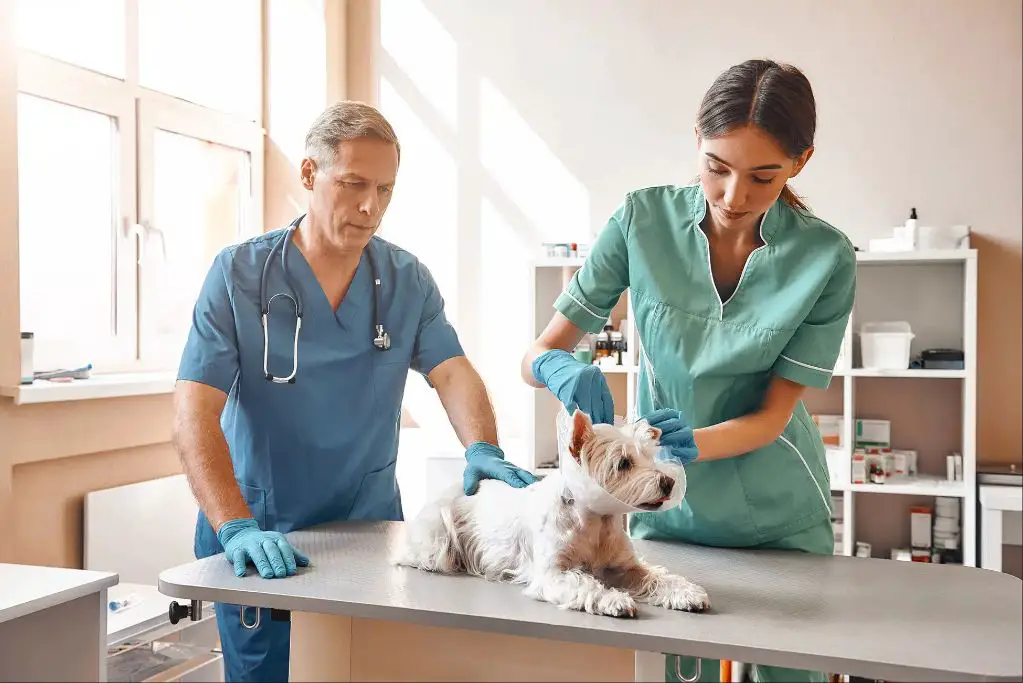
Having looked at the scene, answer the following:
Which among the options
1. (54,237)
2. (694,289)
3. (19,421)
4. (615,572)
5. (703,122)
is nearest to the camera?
(615,572)

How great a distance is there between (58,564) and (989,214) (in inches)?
132

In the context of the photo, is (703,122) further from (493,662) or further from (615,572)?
(493,662)

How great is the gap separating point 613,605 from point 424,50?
3241 millimetres

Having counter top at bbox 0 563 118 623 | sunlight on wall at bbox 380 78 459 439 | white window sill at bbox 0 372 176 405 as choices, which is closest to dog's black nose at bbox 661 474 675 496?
counter top at bbox 0 563 118 623

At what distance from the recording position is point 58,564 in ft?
8.68

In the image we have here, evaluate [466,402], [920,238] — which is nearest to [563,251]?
[920,238]

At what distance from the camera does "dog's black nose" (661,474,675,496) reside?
133 cm

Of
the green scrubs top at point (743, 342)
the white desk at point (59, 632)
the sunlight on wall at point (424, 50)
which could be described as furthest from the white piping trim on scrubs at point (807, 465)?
the sunlight on wall at point (424, 50)

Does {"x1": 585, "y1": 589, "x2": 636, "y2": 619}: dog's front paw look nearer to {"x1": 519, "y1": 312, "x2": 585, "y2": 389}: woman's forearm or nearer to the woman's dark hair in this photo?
{"x1": 519, "y1": 312, "x2": 585, "y2": 389}: woman's forearm

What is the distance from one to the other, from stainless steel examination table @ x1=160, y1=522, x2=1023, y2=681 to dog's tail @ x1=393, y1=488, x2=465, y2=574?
0.03 m

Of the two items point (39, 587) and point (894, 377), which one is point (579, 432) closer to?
point (39, 587)

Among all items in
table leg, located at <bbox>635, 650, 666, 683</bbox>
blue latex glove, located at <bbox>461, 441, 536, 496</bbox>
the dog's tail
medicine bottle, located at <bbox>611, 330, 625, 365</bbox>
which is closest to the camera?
table leg, located at <bbox>635, 650, 666, 683</bbox>

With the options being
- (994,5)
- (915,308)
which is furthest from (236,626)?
(994,5)

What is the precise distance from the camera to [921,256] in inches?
128
